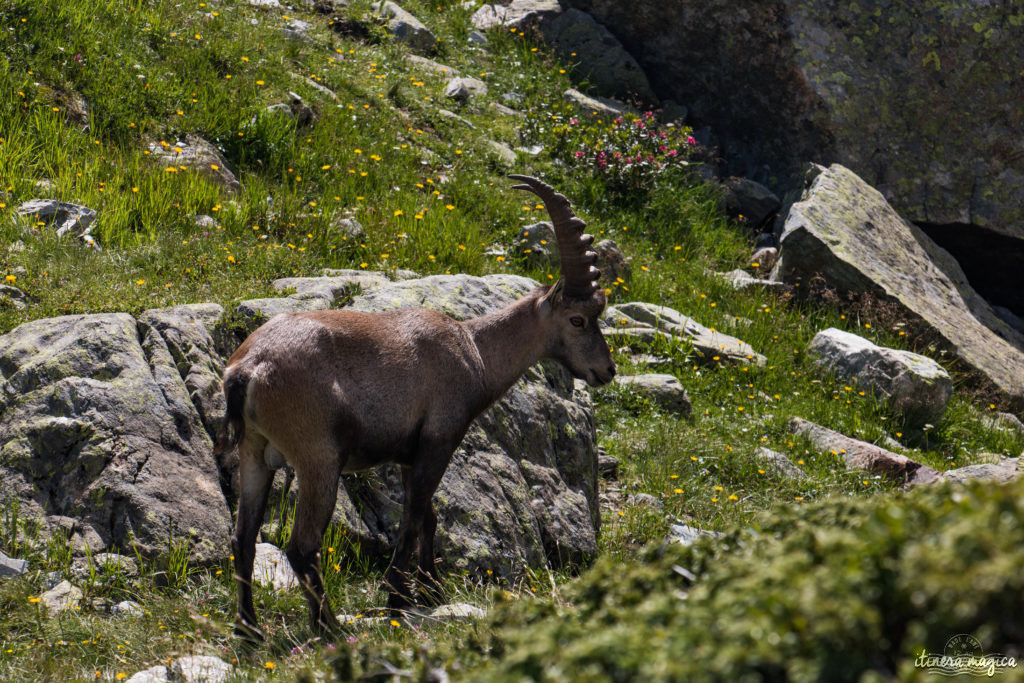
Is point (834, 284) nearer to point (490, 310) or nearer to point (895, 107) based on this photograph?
point (895, 107)

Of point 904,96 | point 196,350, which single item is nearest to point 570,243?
point 196,350

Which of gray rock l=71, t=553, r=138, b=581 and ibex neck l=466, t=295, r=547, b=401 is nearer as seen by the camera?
gray rock l=71, t=553, r=138, b=581

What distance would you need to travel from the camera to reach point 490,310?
7.53 m

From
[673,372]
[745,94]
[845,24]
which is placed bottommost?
[673,372]

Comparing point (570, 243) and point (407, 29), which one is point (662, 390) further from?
point (407, 29)

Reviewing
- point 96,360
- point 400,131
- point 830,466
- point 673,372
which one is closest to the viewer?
point 96,360

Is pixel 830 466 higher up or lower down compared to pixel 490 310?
lower down

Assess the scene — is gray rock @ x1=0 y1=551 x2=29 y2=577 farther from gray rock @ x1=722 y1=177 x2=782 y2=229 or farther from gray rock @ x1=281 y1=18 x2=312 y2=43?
gray rock @ x1=722 y1=177 x2=782 y2=229

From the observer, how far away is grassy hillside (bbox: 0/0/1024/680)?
5.29m

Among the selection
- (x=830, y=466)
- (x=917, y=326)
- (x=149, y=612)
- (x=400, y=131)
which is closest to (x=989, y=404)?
(x=917, y=326)

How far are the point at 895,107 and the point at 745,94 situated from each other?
2.25 m

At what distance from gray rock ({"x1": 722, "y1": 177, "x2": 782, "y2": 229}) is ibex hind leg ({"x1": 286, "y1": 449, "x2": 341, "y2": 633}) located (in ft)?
34.0

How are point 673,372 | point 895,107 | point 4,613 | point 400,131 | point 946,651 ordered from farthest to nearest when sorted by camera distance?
point 895,107, point 400,131, point 673,372, point 4,613, point 946,651

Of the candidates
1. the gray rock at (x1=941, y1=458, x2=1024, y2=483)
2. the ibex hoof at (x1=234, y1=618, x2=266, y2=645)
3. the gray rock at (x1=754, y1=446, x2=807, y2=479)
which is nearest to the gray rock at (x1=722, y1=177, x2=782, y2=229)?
the gray rock at (x1=754, y1=446, x2=807, y2=479)
